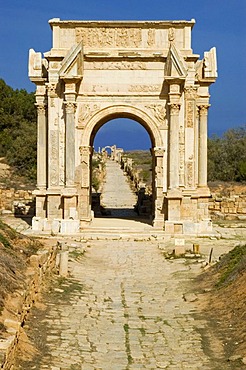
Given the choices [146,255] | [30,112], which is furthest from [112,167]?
[146,255]

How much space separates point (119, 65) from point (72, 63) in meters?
1.66

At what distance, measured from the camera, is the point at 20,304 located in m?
7.25

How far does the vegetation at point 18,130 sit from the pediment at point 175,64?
56.3 feet

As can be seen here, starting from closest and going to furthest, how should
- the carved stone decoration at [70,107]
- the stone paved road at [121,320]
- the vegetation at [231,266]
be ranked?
the stone paved road at [121,320] < the vegetation at [231,266] < the carved stone decoration at [70,107]

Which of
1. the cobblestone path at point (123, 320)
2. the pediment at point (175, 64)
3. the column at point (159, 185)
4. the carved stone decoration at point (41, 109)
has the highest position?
the pediment at point (175, 64)

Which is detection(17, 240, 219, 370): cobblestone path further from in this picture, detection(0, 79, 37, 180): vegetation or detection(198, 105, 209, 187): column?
detection(0, 79, 37, 180): vegetation

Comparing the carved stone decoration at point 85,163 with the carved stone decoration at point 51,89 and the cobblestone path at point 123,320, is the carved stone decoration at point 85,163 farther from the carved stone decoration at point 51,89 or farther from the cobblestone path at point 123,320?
the cobblestone path at point 123,320

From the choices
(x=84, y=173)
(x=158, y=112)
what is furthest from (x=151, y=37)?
(x=84, y=173)

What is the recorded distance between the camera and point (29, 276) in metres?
8.73

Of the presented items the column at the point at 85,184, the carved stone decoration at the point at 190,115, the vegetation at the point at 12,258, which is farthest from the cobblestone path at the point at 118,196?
the vegetation at the point at 12,258

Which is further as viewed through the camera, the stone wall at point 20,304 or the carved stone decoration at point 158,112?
the carved stone decoration at point 158,112

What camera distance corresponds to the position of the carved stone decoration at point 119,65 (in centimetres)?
1902

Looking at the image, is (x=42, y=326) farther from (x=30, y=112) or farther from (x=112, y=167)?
(x=112, y=167)

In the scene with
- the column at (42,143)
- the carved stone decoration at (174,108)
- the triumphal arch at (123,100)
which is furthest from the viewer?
the column at (42,143)
